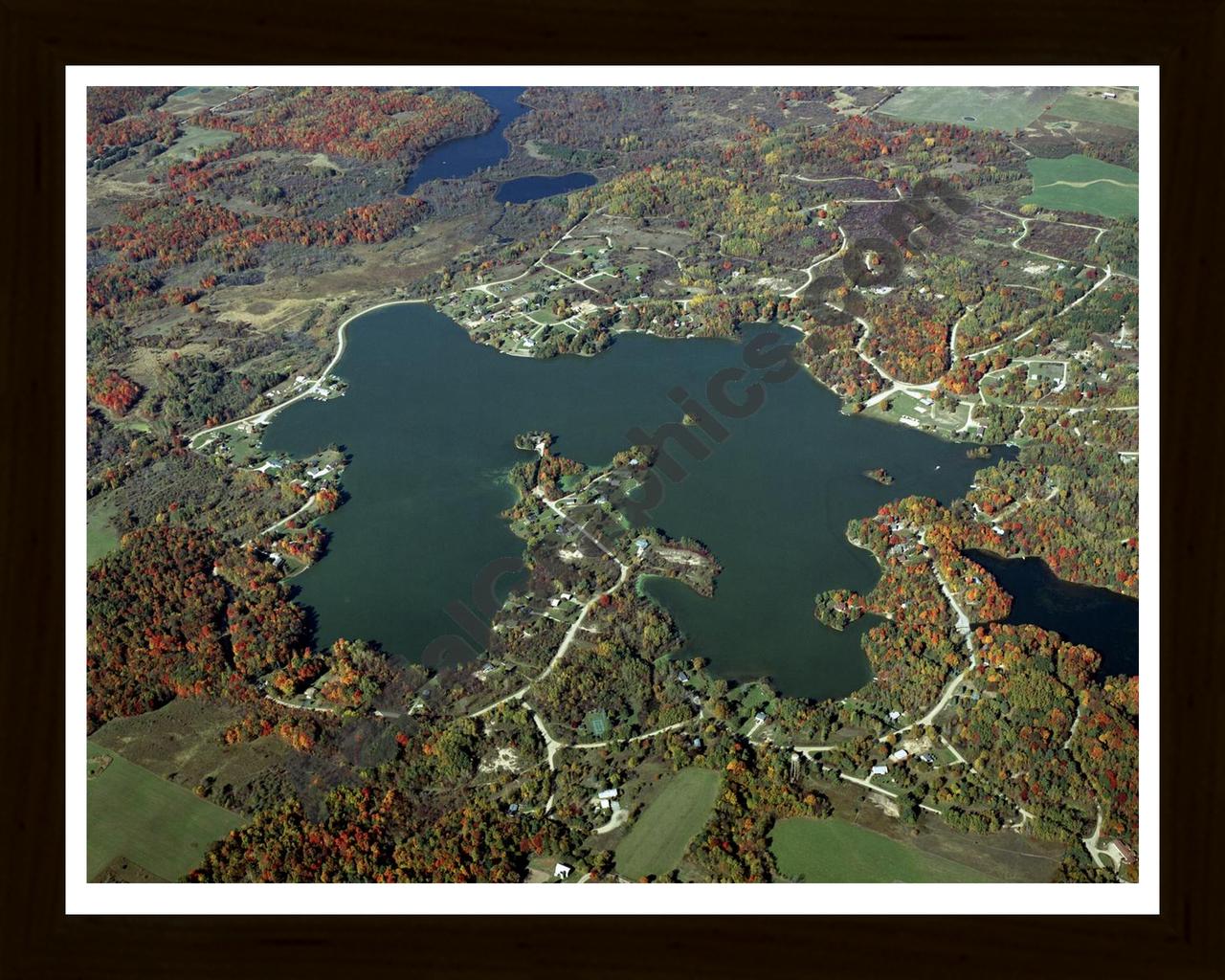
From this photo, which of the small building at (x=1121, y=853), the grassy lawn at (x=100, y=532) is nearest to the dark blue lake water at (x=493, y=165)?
the grassy lawn at (x=100, y=532)

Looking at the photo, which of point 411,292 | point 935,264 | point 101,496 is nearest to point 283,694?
point 101,496

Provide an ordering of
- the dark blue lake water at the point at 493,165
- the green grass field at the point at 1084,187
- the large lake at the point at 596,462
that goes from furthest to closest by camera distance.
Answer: the dark blue lake water at the point at 493,165
the green grass field at the point at 1084,187
the large lake at the point at 596,462

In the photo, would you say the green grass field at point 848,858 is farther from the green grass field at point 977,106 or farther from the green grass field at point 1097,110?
the green grass field at point 1097,110

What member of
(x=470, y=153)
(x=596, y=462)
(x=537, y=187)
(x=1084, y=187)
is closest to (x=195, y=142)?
(x=470, y=153)

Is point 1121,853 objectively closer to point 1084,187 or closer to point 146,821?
point 146,821

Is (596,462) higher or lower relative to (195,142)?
lower

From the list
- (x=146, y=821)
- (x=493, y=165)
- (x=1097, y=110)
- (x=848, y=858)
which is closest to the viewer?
(x=848, y=858)

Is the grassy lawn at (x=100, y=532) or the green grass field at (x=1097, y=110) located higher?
the green grass field at (x=1097, y=110)
